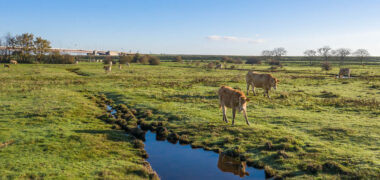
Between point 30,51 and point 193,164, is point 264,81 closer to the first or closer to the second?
point 193,164

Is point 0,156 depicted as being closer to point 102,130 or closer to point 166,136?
point 102,130

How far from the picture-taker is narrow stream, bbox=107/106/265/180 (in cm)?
926

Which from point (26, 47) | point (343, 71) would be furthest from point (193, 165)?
point (26, 47)

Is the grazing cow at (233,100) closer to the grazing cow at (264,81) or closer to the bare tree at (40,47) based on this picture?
the grazing cow at (264,81)

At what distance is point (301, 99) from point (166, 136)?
15.6m

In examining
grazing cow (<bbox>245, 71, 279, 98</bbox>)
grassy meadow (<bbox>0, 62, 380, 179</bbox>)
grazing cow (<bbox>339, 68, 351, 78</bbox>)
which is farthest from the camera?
grazing cow (<bbox>339, 68, 351, 78</bbox>)

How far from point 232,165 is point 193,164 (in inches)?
65.7

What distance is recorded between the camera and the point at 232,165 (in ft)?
32.7

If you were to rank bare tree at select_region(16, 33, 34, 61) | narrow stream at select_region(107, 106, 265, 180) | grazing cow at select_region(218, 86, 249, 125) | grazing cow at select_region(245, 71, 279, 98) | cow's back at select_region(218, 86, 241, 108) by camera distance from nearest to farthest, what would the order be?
1. narrow stream at select_region(107, 106, 265, 180)
2. grazing cow at select_region(218, 86, 249, 125)
3. cow's back at select_region(218, 86, 241, 108)
4. grazing cow at select_region(245, 71, 279, 98)
5. bare tree at select_region(16, 33, 34, 61)

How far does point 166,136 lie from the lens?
13367mm

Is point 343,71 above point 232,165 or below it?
above

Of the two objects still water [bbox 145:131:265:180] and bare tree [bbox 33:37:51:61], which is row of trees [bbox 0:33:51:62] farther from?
still water [bbox 145:131:265:180]

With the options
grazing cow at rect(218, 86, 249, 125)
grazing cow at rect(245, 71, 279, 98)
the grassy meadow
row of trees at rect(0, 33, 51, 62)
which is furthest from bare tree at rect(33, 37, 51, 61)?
grazing cow at rect(218, 86, 249, 125)

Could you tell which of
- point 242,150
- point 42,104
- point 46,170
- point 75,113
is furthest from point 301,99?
point 42,104
